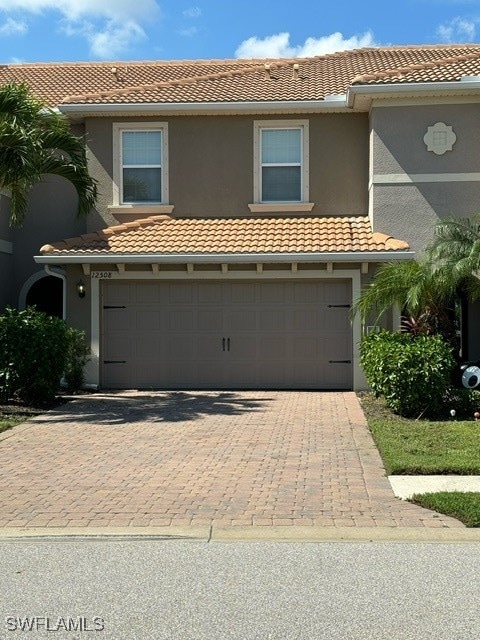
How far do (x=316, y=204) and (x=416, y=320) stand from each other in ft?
15.5

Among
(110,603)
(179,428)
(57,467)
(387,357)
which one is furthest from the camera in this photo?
(387,357)

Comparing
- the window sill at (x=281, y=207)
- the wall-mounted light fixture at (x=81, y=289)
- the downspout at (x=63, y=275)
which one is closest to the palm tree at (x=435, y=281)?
the window sill at (x=281, y=207)

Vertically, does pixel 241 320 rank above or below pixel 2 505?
above

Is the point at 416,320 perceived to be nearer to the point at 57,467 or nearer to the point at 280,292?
the point at 280,292

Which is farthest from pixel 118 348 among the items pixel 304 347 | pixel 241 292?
pixel 304 347

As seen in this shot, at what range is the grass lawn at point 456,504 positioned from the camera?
24.1ft

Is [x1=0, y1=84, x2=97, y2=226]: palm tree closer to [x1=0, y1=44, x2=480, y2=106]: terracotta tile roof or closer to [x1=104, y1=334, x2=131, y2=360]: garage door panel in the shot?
[x1=104, y1=334, x2=131, y2=360]: garage door panel

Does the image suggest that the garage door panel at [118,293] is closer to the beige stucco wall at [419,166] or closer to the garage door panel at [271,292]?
the garage door panel at [271,292]

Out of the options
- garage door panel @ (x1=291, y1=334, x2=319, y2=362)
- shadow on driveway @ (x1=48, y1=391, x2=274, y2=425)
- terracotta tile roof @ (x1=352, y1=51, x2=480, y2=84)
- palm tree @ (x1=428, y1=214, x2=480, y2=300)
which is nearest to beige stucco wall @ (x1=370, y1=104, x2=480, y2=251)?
terracotta tile roof @ (x1=352, y1=51, x2=480, y2=84)

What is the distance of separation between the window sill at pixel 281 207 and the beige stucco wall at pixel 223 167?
0.21m

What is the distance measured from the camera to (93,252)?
16.5m

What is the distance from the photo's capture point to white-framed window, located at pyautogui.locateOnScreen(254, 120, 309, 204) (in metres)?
18.2

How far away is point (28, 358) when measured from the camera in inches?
564

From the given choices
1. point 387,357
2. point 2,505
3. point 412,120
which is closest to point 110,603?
point 2,505
